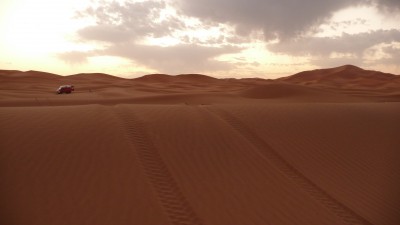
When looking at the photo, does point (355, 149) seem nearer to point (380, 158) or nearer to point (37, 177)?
point (380, 158)

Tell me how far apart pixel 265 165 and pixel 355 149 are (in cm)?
250

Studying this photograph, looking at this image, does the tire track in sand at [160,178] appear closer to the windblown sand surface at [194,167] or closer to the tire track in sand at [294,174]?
the windblown sand surface at [194,167]

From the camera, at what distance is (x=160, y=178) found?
18.7 feet

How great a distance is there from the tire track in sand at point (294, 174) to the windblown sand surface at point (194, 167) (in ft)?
0.07

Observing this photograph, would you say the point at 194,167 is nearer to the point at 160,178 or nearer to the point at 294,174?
the point at 160,178

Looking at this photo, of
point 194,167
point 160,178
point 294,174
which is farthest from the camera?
point 294,174

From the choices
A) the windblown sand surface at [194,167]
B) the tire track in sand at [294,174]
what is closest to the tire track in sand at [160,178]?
the windblown sand surface at [194,167]

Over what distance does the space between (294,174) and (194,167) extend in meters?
1.79

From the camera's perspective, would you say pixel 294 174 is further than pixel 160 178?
Yes

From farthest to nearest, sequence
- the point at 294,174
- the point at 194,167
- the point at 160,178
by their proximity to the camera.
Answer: the point at 294,174
the point at 194,167
the point at 160,178

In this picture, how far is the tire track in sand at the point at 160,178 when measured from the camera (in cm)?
480

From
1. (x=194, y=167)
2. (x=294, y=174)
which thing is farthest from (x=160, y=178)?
(x=294, y=174)

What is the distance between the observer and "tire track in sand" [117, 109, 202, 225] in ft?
15.8

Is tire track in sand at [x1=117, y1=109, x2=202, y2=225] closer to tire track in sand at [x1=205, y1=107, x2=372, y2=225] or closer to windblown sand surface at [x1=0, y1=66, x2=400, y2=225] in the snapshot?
windblown sand surface at [x1=0, y1=66, x2=400, y2=225]
